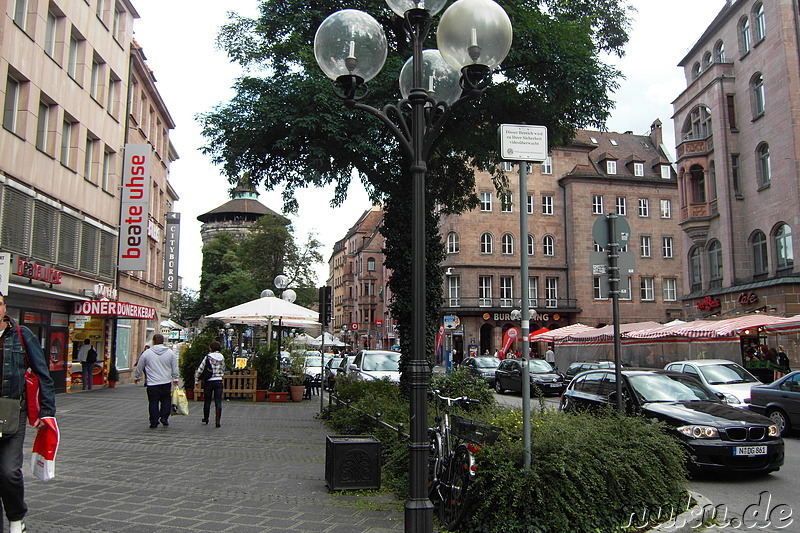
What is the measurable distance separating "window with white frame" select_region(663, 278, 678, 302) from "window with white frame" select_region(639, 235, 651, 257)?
3073mm

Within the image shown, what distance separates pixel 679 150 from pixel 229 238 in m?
53.3

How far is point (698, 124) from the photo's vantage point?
129 ft

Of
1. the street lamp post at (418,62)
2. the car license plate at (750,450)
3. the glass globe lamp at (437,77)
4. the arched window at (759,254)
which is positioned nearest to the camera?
the street lamp post at (418,62)

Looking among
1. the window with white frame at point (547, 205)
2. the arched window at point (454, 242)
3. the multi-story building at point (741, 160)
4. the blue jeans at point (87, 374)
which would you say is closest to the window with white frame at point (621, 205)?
the window with white frame at point (547, 205)

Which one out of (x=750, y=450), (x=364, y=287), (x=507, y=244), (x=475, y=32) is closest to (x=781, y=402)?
(x=750, y=450)

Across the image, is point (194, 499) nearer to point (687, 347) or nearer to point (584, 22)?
point (584, 22)

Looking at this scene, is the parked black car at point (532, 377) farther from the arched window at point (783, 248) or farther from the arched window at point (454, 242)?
the arched window at point (454, 242)

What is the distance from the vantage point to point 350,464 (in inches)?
297

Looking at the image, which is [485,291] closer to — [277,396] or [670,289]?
[670,289]

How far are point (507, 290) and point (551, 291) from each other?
4.33 meters

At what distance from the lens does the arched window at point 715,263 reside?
37000mm

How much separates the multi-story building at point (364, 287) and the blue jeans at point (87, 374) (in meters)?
50.8

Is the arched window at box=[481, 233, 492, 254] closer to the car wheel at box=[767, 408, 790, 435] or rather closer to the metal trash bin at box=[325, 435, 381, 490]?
the car wheel at box=[767, 408, 790, 435]

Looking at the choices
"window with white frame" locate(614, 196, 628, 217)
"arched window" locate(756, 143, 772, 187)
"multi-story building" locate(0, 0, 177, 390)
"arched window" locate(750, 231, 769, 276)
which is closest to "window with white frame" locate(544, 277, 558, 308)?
"window with white frame" locate(614, 196, 628, 217)
